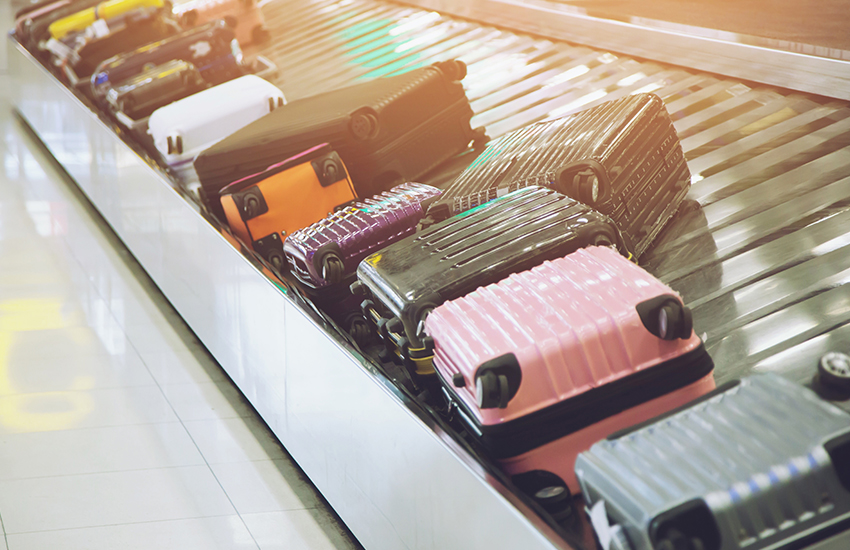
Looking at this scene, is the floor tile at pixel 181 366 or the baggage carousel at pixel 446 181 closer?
the baggage carousel at pixel 446 181

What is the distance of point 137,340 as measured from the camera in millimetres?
3166

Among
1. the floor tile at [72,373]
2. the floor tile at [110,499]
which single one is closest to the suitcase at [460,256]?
the floor tile at [110,499]

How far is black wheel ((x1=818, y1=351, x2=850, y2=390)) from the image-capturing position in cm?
160

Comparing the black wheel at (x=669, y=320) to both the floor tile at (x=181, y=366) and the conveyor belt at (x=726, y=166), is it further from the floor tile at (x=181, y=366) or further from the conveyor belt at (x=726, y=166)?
the floor tile at (x=181, y=366)

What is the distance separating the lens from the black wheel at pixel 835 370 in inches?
62.9

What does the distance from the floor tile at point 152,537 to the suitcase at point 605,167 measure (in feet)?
3.72

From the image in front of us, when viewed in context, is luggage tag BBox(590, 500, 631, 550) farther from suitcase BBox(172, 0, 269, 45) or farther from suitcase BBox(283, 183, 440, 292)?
suitcase BBox(172, 0, 269, 45)

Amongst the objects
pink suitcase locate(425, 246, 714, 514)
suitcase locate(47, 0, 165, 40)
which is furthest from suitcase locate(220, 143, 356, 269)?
suitcase locate(47, 0, 165, 40)

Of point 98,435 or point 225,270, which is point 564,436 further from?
point 98,435

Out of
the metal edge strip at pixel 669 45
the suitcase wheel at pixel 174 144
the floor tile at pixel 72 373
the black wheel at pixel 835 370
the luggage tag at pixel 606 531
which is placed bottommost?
the floor tile at pixel 72 373

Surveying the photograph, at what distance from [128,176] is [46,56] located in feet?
8.18

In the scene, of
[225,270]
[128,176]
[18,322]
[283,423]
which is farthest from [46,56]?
[283,423]

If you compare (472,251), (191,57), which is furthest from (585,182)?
(191,57)

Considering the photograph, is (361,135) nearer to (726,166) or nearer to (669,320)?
(726,166)
